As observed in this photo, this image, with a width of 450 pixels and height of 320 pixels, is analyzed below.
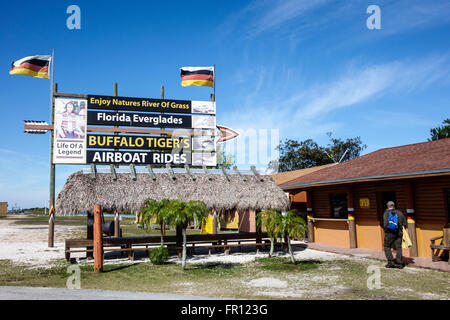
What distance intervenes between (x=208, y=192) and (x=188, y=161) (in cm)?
377

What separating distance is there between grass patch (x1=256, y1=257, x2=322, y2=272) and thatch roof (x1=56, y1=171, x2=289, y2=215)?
324 centimetres

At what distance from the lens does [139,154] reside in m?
18.3

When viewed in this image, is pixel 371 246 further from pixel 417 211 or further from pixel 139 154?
pixel 139 154

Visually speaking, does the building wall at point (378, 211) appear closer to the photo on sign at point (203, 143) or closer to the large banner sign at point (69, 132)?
the photo on sign at point (203, 143)

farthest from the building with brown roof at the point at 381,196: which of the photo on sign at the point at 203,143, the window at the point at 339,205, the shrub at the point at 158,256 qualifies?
the shrub at the point at 158,256

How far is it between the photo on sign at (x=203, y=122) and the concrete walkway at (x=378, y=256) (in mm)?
7819

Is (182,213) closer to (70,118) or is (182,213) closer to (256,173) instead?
(256,173)

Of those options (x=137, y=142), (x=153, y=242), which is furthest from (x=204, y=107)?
(x=153, y=242)

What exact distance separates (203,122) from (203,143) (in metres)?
1.11

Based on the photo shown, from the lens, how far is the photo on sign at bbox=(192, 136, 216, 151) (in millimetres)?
19516

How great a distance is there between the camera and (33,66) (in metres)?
19.1

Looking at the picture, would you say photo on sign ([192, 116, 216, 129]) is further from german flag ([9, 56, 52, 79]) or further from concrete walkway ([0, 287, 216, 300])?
concrete walkway ([0, 287, 216, 300])

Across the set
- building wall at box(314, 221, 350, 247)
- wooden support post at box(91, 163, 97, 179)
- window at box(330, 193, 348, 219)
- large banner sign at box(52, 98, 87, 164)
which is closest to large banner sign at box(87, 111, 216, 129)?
large banner sign at box(52, 98, 87, 164)
